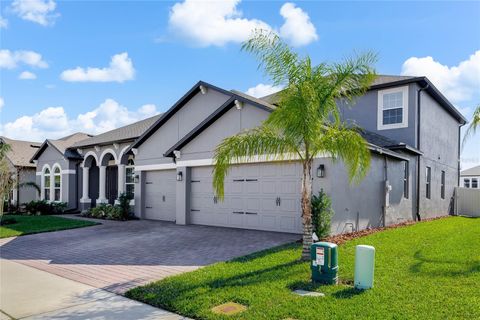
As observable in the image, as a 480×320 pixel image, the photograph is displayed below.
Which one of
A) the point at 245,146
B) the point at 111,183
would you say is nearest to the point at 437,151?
the point at 245,146

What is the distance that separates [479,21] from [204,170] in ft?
35.8

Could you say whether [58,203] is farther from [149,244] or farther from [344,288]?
[344,288]

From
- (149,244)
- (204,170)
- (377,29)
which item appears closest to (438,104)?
(377,29)

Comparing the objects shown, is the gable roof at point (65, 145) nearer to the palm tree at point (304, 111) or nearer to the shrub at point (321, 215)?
the shrub at point (321, 215)

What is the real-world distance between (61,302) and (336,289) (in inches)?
181

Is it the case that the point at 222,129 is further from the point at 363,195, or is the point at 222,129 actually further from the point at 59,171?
the point at 59,171

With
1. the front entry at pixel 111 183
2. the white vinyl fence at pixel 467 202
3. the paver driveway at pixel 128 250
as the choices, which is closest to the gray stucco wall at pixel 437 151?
the white vinyl fence at pixel 467 202

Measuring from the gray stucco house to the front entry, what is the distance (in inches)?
2.4

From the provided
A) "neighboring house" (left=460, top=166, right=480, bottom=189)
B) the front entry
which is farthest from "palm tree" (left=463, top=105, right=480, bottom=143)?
"neighboring house" (left=460, top=166, right=480, bottom=189)

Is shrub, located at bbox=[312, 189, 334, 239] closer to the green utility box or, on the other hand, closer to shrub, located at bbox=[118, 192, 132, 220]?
the green utility box

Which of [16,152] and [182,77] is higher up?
[182,77]

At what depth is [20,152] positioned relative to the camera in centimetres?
3019

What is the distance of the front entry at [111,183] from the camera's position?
2210 centimetres

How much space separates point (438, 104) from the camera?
20297 millimetres
